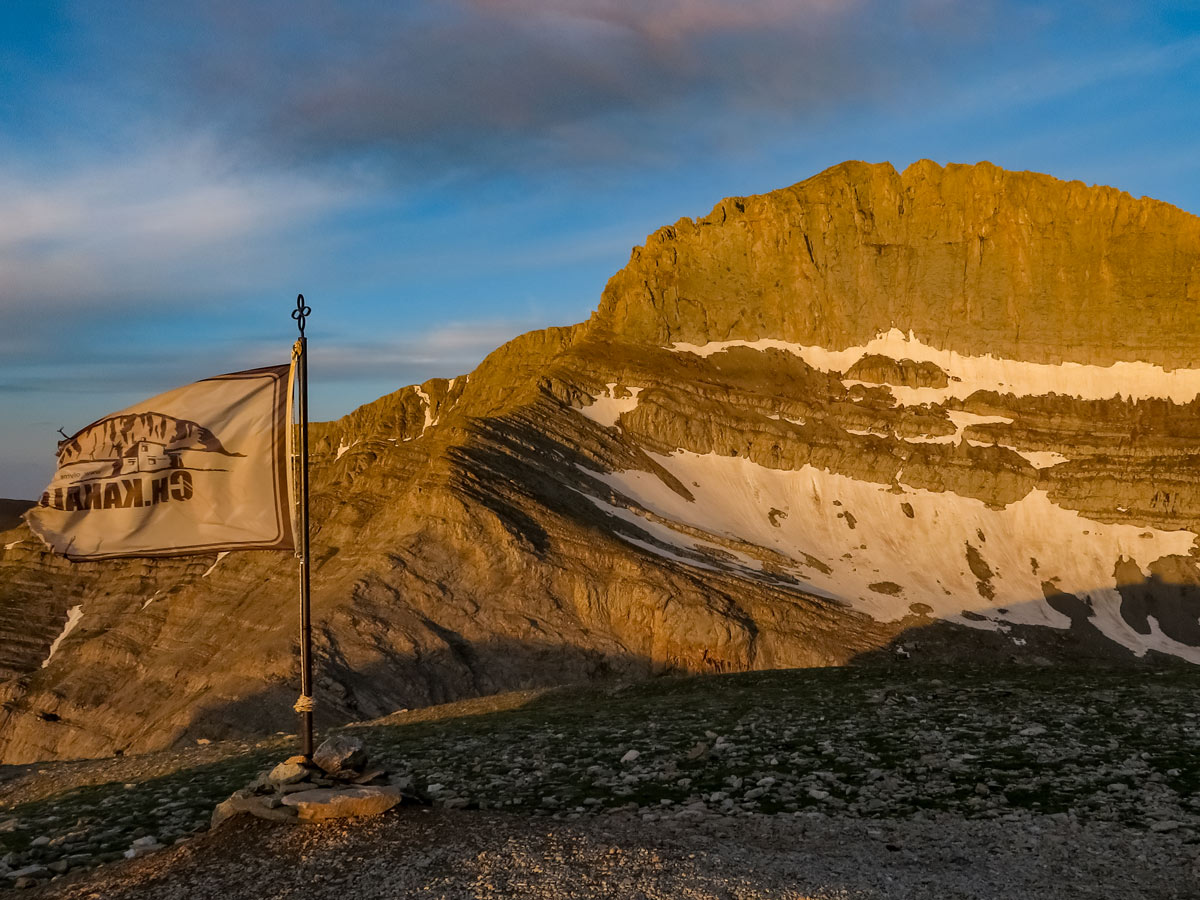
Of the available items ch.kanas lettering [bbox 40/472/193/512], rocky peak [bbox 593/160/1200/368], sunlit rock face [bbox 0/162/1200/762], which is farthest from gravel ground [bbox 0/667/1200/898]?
rocky peak [bbox 593/160/1200/368]

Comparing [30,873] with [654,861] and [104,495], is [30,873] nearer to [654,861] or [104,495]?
[104,495]

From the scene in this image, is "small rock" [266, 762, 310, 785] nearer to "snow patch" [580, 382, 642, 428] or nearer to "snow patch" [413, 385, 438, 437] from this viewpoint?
"snow patch" [580, 382, 642, 428]

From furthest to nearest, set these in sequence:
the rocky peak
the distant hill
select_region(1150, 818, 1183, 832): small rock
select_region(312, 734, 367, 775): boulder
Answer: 1. the distant hill
2. the rocky peak
3. select_region(312, 734, 367, 775): boulder
4. select_region(1150, 818, 1183, 832): small rock

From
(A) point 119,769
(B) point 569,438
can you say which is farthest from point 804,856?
(B) point 569,438

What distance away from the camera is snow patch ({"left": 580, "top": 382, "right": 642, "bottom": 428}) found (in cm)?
11675

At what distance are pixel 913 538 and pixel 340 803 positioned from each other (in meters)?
108

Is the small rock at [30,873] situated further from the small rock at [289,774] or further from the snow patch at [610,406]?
the snow patch at [610,406]

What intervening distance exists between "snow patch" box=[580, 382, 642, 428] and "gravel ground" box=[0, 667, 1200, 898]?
91.6m

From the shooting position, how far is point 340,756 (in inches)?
604

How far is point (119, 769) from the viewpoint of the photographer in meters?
22.9

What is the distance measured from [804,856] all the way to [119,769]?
1650 cm

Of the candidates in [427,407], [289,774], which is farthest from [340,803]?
[427,407]

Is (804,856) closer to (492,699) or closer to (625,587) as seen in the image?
(492,699)

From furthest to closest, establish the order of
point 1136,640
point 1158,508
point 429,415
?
point 429,415
point 1158,508
point 1136,640
